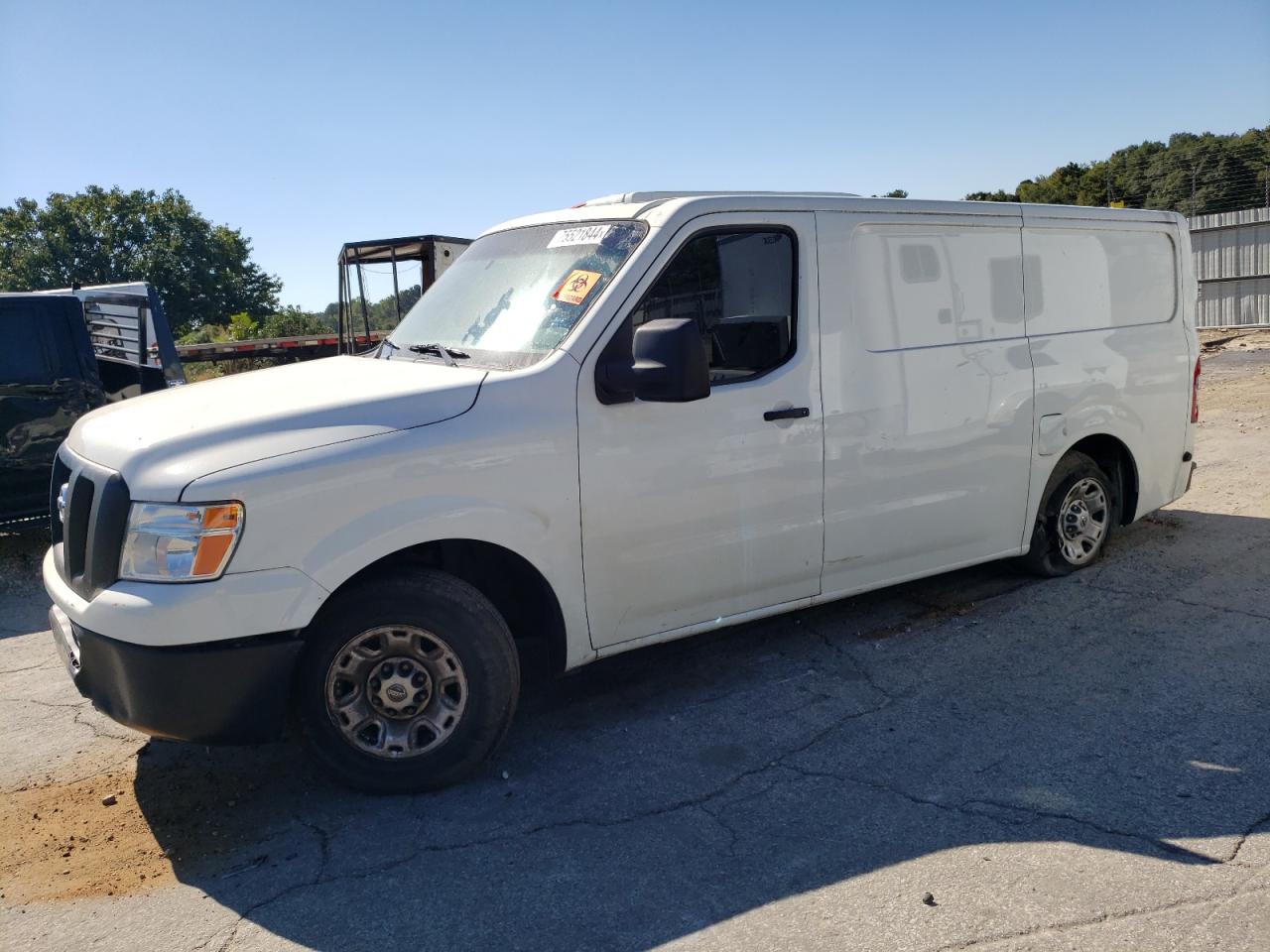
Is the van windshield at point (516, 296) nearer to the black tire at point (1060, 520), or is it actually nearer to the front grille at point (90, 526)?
the front grille at point (90, 526)

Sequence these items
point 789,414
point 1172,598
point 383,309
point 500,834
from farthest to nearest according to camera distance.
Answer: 1. point 383,309
2. point 1172,598
3. point 789,414
4. point 500,834

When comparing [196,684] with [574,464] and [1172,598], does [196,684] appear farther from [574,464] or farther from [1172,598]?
[1172,598]

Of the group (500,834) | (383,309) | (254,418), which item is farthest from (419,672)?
(383,309)

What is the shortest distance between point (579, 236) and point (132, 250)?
2505 inches

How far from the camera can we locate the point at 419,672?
3.66 m

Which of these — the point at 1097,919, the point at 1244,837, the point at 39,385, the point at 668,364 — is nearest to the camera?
the point at 1097,919

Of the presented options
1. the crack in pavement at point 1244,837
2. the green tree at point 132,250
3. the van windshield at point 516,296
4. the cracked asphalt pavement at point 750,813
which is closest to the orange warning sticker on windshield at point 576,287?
the van windshield at point 516,296

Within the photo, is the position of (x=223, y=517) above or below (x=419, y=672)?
above

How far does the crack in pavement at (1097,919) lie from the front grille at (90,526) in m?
2.81

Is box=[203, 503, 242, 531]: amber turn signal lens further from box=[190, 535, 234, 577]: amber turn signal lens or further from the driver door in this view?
the driver door

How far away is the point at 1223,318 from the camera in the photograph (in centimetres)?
2388

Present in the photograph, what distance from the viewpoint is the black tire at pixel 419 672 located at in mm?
3521

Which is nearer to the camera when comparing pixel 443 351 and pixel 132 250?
pixel 443 351

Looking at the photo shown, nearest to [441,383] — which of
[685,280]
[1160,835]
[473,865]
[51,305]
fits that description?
[685,280]
